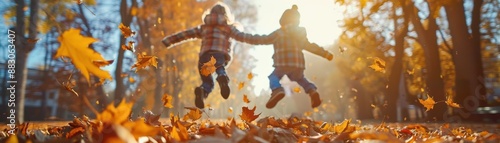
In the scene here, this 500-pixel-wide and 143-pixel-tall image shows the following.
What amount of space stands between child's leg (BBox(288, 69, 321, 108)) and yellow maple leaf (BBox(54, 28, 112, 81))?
4668mm

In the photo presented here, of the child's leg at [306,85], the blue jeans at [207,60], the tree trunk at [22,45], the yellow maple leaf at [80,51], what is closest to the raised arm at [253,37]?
the blue jeans at [207,60]

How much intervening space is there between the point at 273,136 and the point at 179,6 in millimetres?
17436

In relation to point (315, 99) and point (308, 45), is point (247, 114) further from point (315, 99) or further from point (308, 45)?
point (308, 45)

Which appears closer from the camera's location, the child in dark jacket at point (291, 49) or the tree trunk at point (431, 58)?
the child in dark jacket at point (291, 49)

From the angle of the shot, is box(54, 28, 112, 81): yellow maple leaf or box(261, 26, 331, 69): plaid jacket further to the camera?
box(261, 26, 331, 69): plaid jacket

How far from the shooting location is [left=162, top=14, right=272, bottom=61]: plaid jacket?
19.2 feet

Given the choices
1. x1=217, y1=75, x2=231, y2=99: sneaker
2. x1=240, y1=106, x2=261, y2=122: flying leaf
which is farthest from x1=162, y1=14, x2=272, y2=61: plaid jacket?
x1=240, y1=106, x2=261, y2=122: flying leaf

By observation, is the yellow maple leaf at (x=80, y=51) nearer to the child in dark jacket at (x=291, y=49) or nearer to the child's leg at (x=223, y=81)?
the child's leg at (x=223, y=81)

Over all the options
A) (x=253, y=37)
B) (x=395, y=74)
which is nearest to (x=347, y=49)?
(x=395, y=74)

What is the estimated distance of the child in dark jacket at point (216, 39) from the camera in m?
5.77

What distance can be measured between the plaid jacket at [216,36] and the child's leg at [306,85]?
2.20 feet

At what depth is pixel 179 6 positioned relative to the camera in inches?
729

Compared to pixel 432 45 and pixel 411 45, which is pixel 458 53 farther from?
pixel 411 45

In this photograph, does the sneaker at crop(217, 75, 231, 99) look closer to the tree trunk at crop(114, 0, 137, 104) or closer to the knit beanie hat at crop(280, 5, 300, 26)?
the knit beanie hat at crop(280, 5, 300, 26)
